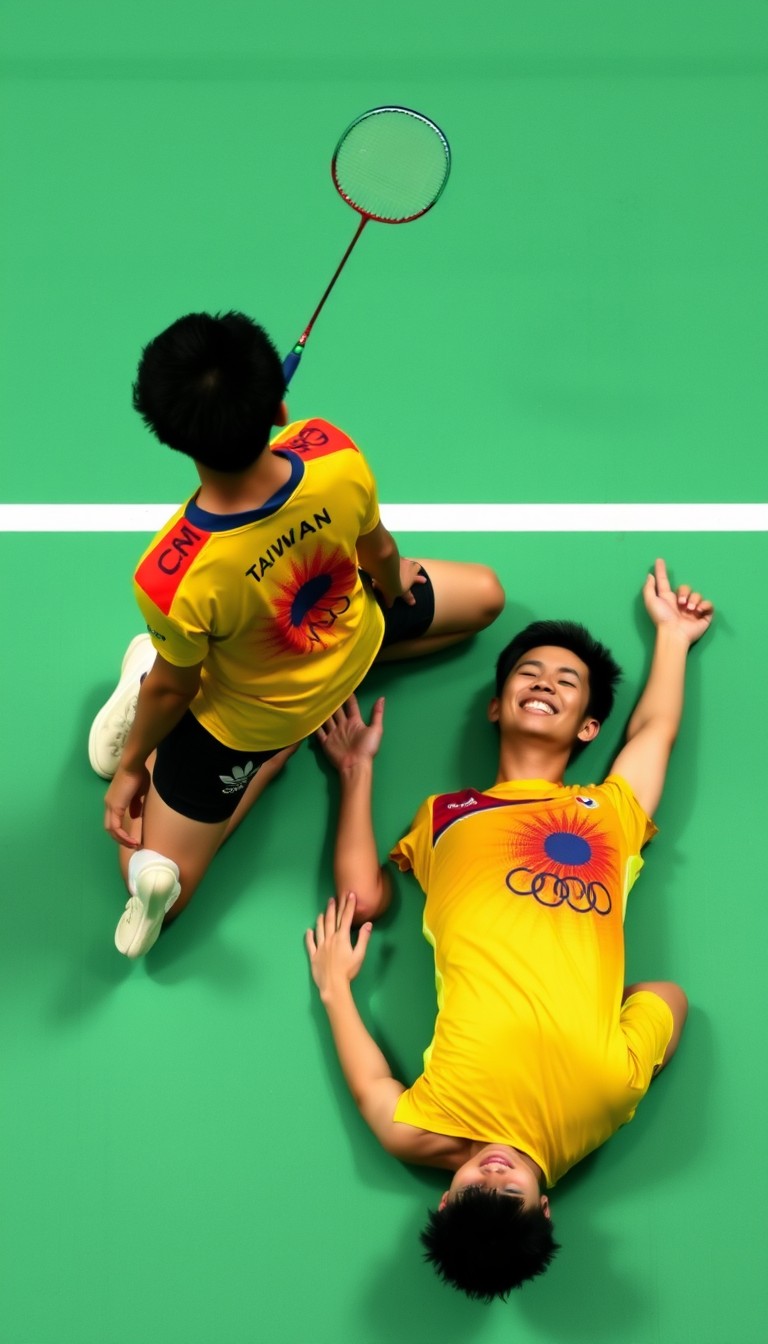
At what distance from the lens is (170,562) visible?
2951 millimetres

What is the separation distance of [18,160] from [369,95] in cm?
131

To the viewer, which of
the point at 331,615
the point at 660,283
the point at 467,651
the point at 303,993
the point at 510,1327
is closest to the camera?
the point at 331,615

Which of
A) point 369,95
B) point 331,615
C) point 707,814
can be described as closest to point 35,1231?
point 331,615

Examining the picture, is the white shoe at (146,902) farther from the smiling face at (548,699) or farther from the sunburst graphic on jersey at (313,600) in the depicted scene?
the smiling face at (548,699)

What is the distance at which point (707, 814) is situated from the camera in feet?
13.9

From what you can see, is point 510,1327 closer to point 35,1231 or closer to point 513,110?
point 35,1231

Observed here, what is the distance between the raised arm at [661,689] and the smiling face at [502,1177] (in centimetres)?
111

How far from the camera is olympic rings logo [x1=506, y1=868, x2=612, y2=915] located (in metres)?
3.84

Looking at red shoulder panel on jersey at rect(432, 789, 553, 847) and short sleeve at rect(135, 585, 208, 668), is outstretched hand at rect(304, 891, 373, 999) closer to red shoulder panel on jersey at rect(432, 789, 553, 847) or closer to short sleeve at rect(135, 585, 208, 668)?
red shoulder panel on jersey at rect(432, 789, 553, 847)

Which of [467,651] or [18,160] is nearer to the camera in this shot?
[467,651]

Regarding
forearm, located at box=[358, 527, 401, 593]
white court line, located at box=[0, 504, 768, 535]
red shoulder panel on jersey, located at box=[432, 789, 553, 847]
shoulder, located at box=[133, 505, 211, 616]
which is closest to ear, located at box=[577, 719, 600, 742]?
red shoulder panel on jersey, located at box=[432, 789, 553, 847]

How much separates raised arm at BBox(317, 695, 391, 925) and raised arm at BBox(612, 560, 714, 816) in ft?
2.52

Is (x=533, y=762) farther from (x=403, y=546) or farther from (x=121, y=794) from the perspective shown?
(x=121, y=794)

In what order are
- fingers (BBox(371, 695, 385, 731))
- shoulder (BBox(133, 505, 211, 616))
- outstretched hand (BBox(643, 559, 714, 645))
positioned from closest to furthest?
shoulder (BBox(133, 505, 211, 616))
fingers (BBox(371, 695, 385, 731))
outstretched hand (BBox(643, 559, 714, 645))
